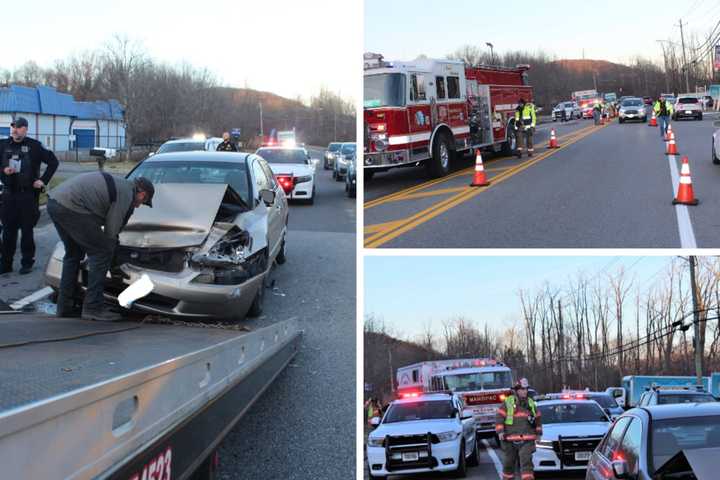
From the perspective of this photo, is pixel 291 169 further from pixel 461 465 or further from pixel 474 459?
pixel 461 465

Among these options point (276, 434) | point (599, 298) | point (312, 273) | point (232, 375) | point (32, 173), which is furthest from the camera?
point (599, 298)

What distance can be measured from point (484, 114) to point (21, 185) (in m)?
12.8

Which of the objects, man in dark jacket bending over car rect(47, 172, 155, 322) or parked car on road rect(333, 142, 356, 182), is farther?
parked car on road rect(333, 142, 356, 182)

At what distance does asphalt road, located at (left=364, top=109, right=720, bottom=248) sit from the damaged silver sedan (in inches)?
84.8

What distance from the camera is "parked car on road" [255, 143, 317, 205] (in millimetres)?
18984

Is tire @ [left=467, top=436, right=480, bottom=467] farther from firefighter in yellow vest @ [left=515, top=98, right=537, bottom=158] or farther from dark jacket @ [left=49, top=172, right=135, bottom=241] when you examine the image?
firefighter in yellow vest @ [left=515, top=98, right=537, bottom=158]

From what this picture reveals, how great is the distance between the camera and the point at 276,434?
538 cm

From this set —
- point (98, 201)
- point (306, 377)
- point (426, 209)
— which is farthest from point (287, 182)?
point (98, 201)

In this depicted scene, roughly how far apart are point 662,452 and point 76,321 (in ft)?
14.0

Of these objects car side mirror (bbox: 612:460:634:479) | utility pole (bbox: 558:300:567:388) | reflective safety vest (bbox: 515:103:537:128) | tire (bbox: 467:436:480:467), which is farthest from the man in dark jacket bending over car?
utility pole (bbox: 558:300:567:388)

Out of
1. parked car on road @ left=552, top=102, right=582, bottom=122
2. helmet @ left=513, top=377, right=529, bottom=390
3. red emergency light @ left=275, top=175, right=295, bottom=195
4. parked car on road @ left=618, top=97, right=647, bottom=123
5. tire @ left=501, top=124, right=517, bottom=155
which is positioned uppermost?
parked car on road @ left=552, top=102, right=582, bottom=122

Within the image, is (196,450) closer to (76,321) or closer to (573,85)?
(76,321)

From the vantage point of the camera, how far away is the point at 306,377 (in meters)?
6.76

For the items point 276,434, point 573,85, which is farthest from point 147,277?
point 573,85
